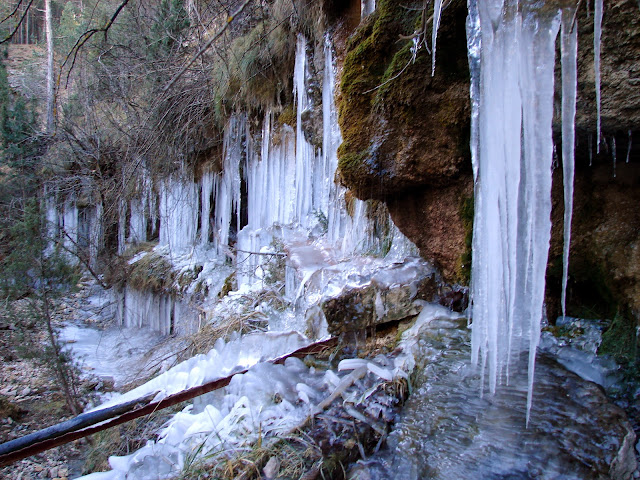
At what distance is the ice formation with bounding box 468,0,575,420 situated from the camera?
4.43ft

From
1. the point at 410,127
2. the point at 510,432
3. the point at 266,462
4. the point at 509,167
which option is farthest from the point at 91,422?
the point at 410,127

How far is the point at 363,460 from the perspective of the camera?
4.65 ft

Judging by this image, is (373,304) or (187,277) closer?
(373,304)

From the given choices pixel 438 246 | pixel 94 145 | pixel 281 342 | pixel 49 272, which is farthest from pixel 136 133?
pixel 438 246

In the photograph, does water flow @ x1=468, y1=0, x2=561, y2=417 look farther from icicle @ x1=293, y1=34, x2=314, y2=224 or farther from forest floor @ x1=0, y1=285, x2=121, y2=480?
forest floor @ x1=0, y1=285, x2=121, y2=480

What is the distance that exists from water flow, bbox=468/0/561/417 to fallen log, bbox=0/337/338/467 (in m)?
1.05

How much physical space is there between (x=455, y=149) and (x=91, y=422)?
2.12 meters

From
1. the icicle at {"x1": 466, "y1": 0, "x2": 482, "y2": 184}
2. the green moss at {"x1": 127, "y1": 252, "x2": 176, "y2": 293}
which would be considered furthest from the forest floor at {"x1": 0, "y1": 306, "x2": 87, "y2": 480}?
the icicle at {"x1": 466, "y1": 0, "x2": 482, "y2": 184}

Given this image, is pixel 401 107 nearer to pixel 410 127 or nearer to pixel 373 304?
pixel 410 127

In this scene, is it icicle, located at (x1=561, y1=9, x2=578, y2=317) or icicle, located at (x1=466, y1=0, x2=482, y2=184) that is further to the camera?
icicle, located at (x1=466, y1=0, x2=482, y2=184)

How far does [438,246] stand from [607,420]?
1217 millimetres

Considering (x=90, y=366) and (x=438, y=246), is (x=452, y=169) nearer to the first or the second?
(x=438, y=246)

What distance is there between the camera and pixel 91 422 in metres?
1.71

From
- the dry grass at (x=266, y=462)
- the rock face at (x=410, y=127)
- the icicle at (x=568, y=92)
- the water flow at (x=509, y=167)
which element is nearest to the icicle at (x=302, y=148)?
the rock face at (x=410, y=127)
